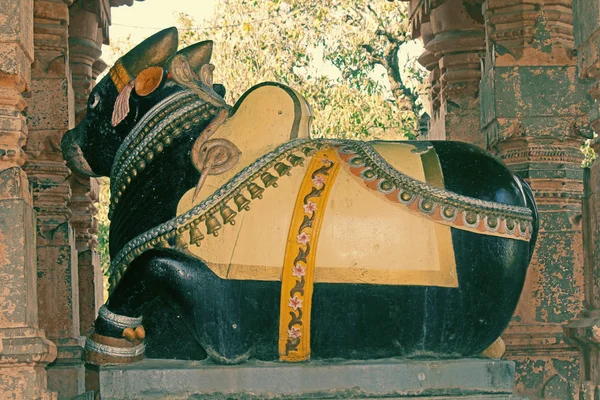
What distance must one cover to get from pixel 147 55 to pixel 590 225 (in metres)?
2.07

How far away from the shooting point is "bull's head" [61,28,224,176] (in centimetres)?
528

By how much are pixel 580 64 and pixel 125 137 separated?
1.99 m

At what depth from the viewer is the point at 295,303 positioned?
15.8ft

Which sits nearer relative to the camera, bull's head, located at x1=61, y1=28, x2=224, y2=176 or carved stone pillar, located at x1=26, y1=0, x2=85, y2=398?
bull's head, located at x1=61, y1=28, x2=224, y2=176

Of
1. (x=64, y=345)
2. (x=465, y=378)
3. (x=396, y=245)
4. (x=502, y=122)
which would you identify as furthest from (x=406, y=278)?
(x=64, y=345)

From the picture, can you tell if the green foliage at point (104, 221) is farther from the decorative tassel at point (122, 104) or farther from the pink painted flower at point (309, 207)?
the pink painted flower at point (309, 207)

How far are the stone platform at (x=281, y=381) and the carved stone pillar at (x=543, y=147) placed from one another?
103 inches

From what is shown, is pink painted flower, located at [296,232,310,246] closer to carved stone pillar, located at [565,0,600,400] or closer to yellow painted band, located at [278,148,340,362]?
yellow painted band, located at [278,148,340,362]

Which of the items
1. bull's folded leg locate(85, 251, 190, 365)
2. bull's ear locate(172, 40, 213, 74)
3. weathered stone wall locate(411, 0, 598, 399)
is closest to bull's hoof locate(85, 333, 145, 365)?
bull's folded leg locate(85, 251, 190, 365)

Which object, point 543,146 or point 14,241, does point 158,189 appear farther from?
point 543,146

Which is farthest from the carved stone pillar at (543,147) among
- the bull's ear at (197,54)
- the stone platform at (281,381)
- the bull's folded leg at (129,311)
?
the bull's folded leg at (129,311)

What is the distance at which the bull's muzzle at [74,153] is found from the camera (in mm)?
5512

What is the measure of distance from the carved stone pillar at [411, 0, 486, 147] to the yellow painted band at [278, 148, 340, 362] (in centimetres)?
420

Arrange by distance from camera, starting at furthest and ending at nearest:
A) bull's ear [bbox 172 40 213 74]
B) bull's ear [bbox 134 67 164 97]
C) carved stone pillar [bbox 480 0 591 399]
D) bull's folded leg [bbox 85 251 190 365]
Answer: carved stone pillar [bbox 480 0 591 399], bull's ear [bbox 172 40 213 74], bull's ear [bbox 134 67 164 97], bull's folded leg [bbox 85 251 190 365]
